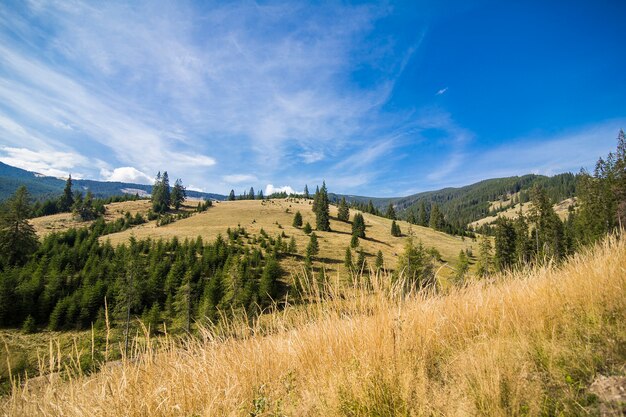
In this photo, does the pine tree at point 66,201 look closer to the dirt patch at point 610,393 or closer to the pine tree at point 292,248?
the pine tree at point 292,248

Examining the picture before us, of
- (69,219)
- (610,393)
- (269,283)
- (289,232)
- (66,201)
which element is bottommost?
(269,283)

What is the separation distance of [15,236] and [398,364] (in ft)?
240

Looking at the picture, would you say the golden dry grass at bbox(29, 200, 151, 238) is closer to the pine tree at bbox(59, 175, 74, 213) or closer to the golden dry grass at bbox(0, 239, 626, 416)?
the pine tree at bbox(59, 175, 74, 213)

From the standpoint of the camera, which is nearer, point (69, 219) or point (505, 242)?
point (505, 242)

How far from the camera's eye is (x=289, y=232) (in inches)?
2980

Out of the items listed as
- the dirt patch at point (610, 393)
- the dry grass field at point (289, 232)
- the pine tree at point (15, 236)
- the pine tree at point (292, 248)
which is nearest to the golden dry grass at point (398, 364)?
the dirt patch at point (610, 393)

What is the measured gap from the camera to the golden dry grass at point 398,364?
192 centimetres

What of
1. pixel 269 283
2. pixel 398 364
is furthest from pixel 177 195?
pixel 398 364

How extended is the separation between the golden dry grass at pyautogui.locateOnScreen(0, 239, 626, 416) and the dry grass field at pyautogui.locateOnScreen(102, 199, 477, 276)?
47.2 m

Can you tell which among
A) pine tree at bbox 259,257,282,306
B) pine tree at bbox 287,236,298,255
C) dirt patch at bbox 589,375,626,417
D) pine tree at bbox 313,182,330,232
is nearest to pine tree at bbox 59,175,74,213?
pine tree at bbox 313,182,330,232

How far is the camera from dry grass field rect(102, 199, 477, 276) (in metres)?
61.0

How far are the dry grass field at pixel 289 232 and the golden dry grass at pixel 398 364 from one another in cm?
4715

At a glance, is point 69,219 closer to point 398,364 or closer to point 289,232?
point 289,232

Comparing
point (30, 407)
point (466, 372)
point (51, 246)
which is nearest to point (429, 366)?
point (466, 372)
